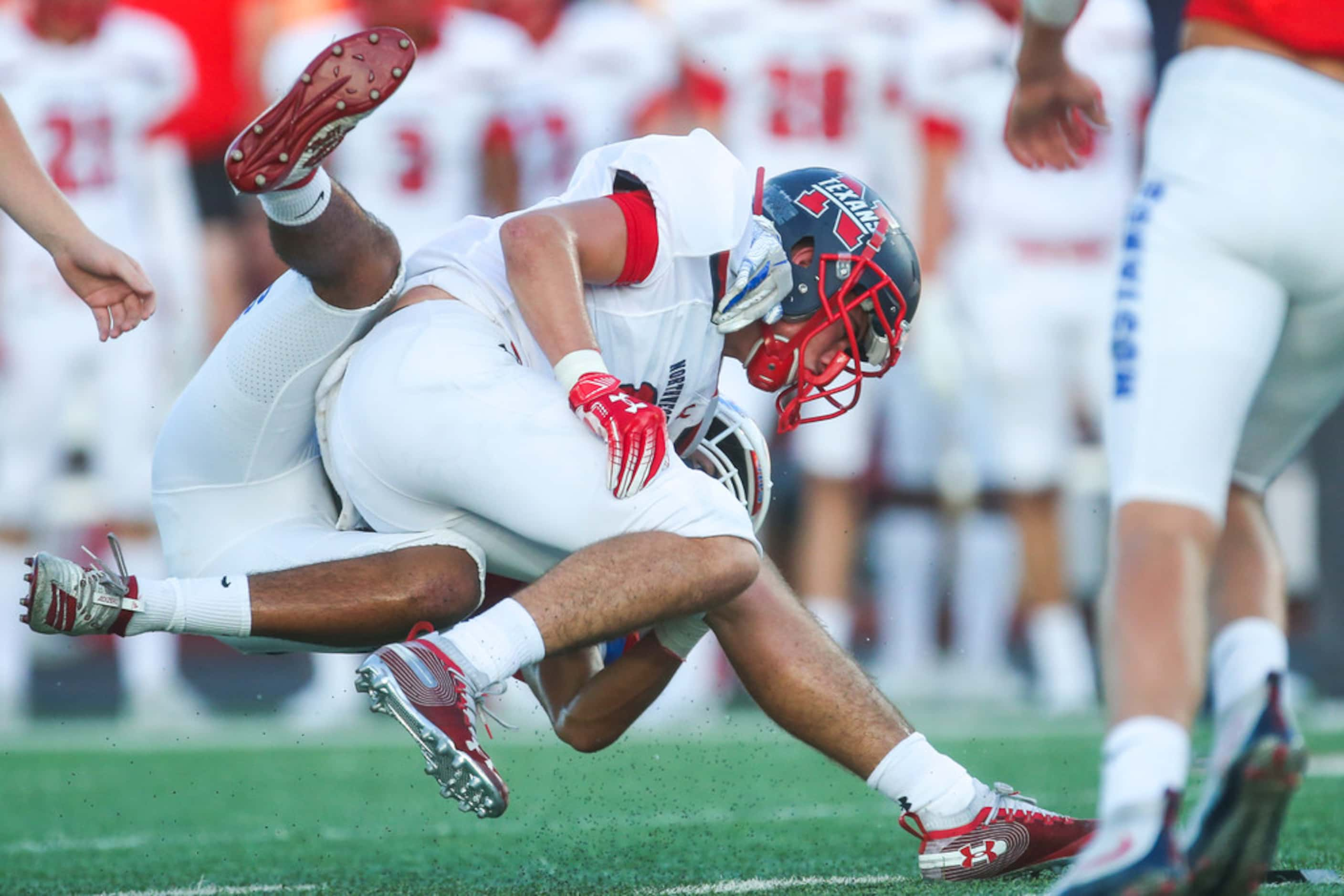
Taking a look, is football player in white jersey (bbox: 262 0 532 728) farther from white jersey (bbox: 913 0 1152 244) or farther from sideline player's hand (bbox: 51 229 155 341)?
sideline player's hand (bbox: 51 229 155 341)

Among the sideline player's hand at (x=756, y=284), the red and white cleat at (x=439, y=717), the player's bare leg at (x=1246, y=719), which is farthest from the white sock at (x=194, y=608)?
the player's bare leg at (x=1246, y=719)

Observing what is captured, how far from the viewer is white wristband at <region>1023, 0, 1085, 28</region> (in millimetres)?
2436

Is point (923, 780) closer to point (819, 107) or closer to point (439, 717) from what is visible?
point (439, 717)

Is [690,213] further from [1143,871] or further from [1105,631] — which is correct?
[1143,871]

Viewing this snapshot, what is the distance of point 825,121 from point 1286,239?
4640 mm

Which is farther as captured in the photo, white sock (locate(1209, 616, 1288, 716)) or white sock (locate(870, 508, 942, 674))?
white sock (locate(870, 508, 942, 674))

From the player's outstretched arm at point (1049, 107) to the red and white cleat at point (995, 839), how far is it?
1050 mm

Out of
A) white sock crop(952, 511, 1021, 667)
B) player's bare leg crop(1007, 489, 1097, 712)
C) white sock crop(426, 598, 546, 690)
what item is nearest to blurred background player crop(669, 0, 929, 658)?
white sock crop(952, 511, 1021, 667)

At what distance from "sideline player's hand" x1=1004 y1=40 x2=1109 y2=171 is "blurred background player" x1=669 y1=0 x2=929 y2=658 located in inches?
143

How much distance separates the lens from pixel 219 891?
114 inches

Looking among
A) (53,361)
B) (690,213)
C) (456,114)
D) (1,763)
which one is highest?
(690,213)

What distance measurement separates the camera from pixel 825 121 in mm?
6539

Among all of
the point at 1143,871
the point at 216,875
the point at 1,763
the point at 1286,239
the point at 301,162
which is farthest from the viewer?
the point at 1,763

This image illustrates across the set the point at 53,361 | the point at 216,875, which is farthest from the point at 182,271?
the point at 216,875
